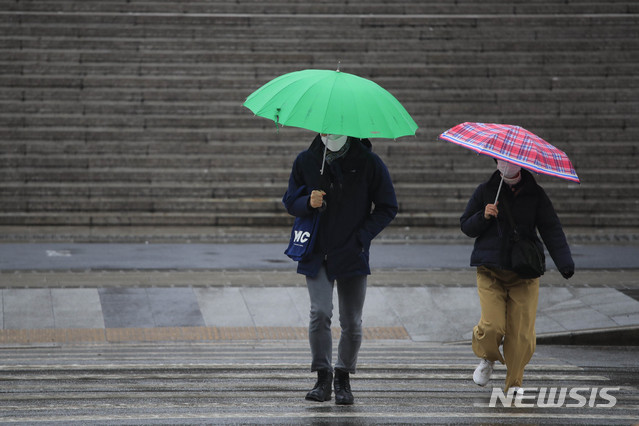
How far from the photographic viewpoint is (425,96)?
59.1 ft

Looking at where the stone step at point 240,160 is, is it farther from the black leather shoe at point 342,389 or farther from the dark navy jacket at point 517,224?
the black leather shoe at point 342,389

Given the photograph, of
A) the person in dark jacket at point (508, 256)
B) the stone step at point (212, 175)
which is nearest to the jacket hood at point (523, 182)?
the person in dark jacket at point (508, 256)

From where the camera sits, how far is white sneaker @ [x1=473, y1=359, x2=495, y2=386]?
6.20m

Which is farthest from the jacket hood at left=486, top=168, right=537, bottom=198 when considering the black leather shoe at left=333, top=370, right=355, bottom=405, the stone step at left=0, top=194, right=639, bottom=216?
the stone step at left=0, top=194, right=639, bottom=216

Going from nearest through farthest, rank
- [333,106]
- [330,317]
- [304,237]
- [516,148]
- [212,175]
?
[333,106], [304,237], [330,317], [516,148], [212,175]

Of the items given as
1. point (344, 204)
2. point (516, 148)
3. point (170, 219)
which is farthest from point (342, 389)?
point (170, 219)

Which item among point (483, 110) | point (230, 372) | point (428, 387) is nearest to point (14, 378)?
point (230, 372)

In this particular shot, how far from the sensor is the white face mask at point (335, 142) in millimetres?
5668

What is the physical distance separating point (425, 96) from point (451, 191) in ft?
7.56

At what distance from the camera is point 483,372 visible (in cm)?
622

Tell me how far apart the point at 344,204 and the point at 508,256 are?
1086 millimetres

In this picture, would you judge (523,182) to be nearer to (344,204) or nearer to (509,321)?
(509,321)

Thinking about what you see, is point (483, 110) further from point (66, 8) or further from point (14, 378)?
point (14, 378)

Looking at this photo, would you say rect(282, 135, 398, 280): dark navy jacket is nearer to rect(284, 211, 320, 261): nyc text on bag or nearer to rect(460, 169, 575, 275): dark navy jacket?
rect(284, 211, 320, 261): nyc text on bag
